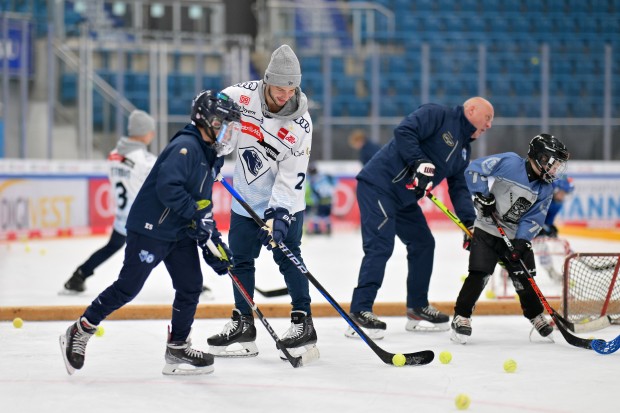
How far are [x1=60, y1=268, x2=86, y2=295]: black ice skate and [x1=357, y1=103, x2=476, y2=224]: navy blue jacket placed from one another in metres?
2.16

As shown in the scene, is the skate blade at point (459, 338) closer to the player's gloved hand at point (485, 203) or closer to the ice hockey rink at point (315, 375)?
the ice hockey rink at point (315, 375)

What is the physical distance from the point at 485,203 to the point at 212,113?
4.97ft

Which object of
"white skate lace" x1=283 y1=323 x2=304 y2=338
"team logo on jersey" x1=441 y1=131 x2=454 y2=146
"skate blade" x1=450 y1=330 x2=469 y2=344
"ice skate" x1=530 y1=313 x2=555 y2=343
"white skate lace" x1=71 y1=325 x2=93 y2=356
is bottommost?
"skate blade" x1=450 y1=330 x2=469 y2=344

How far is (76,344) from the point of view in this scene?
3.65 metres

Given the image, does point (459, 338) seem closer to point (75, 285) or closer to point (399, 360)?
point (399, 360)

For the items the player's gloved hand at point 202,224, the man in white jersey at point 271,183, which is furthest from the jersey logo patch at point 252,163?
the player's gloved hand at point 202,224

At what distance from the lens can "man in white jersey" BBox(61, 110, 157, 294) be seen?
19.9 ft

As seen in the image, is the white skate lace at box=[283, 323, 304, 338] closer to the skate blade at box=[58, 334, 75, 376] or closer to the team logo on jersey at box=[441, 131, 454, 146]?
the skate blade at box=[58, 334, 75, 376]

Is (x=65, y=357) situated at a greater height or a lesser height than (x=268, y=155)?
lesser

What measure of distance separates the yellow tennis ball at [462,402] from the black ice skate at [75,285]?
3.51 m

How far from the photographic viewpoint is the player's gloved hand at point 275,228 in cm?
394

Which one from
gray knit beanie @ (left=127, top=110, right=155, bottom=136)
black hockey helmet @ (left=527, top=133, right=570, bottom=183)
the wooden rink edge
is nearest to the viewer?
black hockey helmet @ (left=527, top=133, right=570, bottom=183)

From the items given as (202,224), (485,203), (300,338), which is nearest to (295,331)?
(300,338)

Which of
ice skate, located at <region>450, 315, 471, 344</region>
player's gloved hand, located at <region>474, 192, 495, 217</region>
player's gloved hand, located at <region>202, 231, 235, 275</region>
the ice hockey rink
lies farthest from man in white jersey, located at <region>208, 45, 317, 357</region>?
player's gloved hand, located at <region>474, 192, 495, 217</region>
